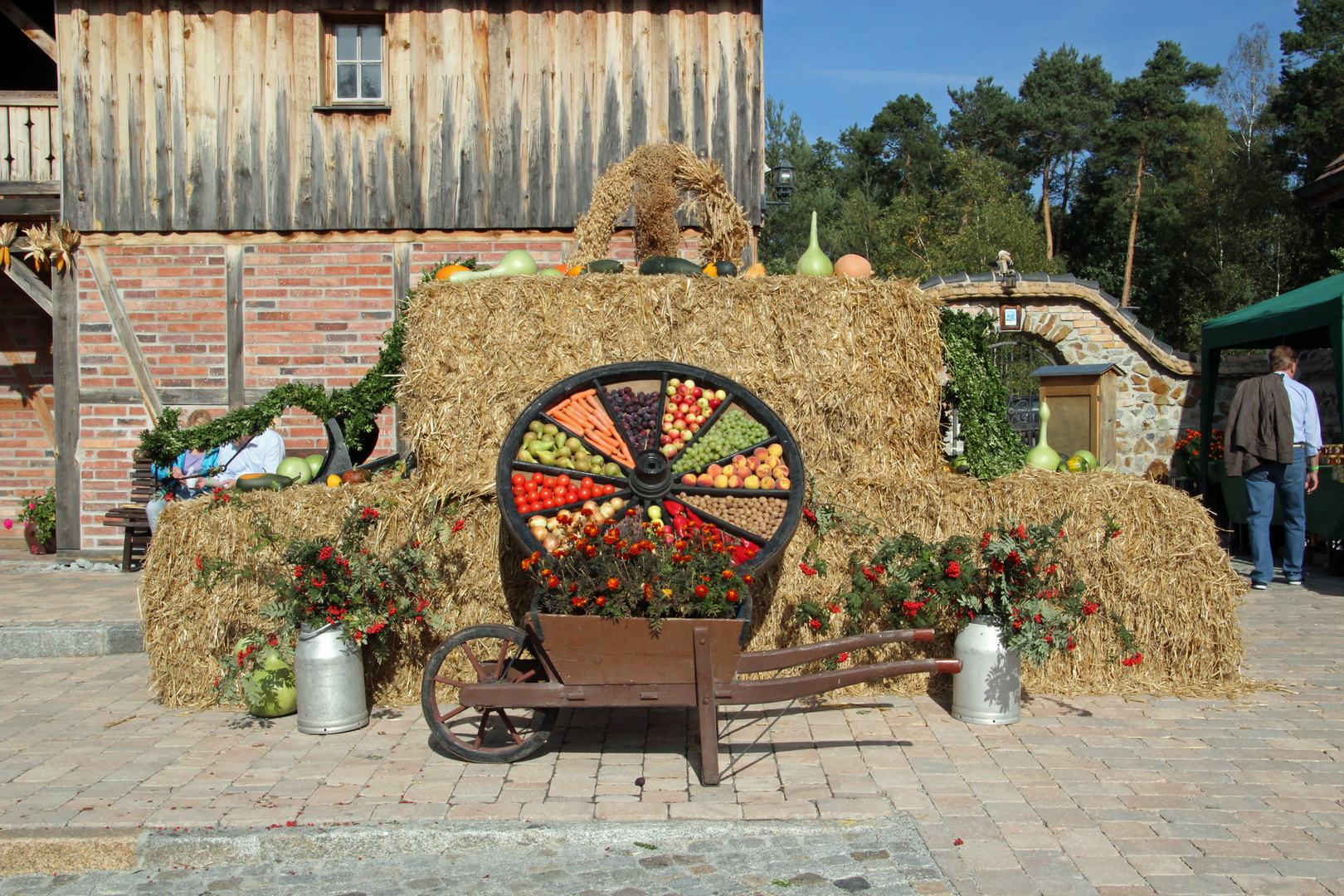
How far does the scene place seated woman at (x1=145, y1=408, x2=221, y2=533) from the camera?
8.43m

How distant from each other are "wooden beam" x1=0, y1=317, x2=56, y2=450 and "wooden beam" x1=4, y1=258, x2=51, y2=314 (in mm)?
2099

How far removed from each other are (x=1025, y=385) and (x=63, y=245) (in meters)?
12.5

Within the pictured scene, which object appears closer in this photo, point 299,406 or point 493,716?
point 493,716

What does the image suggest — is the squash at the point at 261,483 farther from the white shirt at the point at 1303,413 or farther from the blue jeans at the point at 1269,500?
the white shirt at the point at 1303,413

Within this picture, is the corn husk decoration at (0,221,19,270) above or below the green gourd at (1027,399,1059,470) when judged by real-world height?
above

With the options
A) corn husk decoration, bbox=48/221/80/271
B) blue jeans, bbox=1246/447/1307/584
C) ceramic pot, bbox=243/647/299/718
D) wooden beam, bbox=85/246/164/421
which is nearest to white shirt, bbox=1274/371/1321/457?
blue jeans, bbox=1246/447/1307/584

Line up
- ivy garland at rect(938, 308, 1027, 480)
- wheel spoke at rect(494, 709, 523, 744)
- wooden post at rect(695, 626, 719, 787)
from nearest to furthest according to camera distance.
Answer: wooden post at rect(695, 626, 719, 787)
wheel spoke at rect(494, 709, 523, 744)
ivy garland at rect(938, 308, 1027, 480)

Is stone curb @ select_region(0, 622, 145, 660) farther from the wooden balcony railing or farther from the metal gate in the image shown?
the metal gate

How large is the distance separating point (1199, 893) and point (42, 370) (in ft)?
41.2

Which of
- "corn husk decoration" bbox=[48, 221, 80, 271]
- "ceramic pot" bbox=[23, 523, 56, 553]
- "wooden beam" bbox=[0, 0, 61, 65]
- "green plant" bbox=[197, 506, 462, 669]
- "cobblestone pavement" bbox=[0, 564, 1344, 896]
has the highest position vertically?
"wooden beam" bbox=[0, 0, 61, 65]

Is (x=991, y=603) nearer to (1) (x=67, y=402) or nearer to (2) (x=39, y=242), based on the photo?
(1) (x=67, y=402)

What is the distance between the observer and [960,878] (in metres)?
3.29

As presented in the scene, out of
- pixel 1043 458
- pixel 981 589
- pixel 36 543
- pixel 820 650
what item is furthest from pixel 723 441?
pixel 36 543

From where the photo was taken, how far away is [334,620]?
4.82 meters
